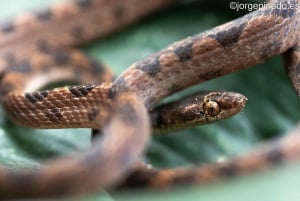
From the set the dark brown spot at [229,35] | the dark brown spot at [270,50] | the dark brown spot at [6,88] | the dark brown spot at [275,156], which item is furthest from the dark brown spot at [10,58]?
the dark brown spot at [275,156]

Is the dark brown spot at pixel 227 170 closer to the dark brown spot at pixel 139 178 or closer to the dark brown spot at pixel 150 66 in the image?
the dark brown spot at pixel 139 178

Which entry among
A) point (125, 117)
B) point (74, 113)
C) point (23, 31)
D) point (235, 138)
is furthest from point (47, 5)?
point (125, 117)

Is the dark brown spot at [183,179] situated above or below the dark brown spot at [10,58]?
below

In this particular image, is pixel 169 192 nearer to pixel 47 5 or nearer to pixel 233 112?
pixel 233 112

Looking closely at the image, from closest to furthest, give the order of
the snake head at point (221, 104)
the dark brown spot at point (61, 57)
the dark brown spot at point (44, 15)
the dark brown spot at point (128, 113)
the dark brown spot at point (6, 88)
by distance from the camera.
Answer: the dark brown spot at point (128, 113) → the snake head at point (221, 104) → the dark brown spot at point (6, 88) → the dark brown spot at point (61, 57) → the dark brown spot at point (44, 15)

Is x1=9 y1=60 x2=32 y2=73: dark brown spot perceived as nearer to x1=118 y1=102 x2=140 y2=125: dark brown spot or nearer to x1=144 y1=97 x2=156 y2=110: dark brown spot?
x1=144 y1=97 x2=156 y2=110: dark brown spot

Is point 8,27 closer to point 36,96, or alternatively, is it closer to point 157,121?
point 36,96

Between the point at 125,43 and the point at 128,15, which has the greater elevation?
the point at 128,15
